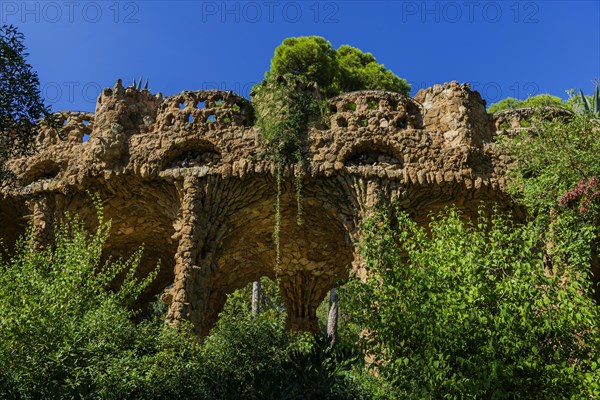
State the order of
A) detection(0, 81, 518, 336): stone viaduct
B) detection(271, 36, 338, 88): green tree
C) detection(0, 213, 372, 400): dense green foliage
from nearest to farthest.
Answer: detection(0, 213, 372, 400): dense green foliage
detection(0, 81, 518, 336): stone viaduct
detection(271, 36, 338, 88): green tree

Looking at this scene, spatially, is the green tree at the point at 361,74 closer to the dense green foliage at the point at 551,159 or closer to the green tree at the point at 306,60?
the green tree at the point at 306,60

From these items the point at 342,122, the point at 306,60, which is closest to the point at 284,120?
the point at 342,122

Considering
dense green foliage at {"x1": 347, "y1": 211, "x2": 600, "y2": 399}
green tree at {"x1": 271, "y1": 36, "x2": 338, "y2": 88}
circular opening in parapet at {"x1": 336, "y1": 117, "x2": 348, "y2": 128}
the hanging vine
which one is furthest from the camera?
green tree at {"x1": 271, "y1": 36, "x2": 338, "y2": 88}

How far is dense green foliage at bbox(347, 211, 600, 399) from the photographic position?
6.59 meters

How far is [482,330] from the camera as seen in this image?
266 inches

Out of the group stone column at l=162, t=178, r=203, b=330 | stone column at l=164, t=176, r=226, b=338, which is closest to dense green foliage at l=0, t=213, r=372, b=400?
stone column at l=162, t=178, r=203, b=330

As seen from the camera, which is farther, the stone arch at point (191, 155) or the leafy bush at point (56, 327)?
the stone arch at point (191, 155)

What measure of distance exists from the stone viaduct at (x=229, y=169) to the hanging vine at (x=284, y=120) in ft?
0.61

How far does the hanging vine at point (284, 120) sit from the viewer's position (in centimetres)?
1187

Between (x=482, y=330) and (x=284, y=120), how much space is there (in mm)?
6871

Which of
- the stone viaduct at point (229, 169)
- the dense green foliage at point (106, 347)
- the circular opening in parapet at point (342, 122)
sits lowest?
the dense green foliage at point (106, 347)

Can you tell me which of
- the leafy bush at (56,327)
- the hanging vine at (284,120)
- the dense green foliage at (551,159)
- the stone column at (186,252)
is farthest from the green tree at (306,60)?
the leafy bush at (56,327)

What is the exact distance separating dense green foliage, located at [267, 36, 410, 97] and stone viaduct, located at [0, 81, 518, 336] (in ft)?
33.2

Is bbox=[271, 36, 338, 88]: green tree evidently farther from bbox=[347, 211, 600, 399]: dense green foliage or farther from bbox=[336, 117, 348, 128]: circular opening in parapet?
bbox=[347, 211, 600, 399]: dense green foliage
